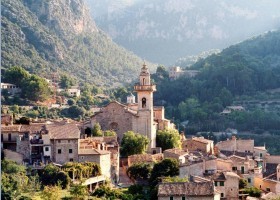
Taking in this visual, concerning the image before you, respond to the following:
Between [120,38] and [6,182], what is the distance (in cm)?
15328

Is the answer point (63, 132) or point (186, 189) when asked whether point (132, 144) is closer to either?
point (63, 132)

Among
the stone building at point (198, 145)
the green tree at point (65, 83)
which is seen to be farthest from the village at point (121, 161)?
the green tree at point (65, 83)

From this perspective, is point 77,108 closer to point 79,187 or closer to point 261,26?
point 79,187

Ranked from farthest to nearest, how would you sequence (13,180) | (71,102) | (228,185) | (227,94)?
(227,94), (71,102), (228,185), (13,180)

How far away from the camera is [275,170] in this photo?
1553 inches

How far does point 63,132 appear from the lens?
109ft

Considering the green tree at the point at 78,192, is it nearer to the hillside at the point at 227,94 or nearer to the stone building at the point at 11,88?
the stone building at the point at 11,88

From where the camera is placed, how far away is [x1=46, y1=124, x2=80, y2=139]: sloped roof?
108ft

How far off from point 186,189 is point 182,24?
160m

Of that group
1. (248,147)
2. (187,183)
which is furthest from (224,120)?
(187,183)

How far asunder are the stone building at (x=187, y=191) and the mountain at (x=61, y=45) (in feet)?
165

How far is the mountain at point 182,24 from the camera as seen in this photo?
594ft

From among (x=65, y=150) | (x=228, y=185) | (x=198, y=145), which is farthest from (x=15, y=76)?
(x=228, y=185)

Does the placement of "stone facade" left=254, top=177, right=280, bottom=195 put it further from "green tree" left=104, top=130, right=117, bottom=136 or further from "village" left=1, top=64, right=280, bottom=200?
"green tree" left=104, top=130, right=117, bottom=136
